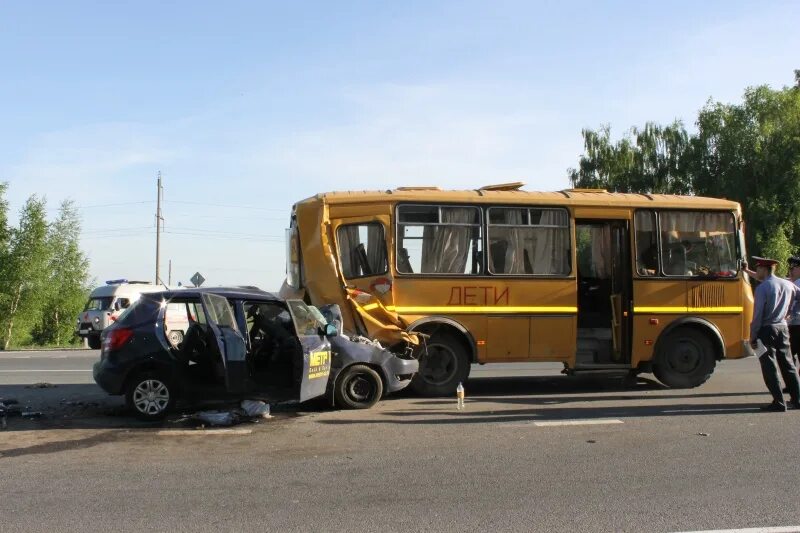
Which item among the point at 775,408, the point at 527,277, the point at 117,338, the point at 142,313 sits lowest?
the point at 775,408

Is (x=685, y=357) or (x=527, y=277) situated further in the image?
(x=685, y=357)

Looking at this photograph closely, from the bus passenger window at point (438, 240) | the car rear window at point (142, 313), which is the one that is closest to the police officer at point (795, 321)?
the bus passenger window at point (438, 240)

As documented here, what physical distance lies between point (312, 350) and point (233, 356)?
0.91m

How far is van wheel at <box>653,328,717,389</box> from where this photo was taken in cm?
1120

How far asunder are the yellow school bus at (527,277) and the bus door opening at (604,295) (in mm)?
21

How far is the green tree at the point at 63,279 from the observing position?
3347 centimetres

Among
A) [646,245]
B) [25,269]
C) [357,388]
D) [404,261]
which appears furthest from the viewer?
[25,269]

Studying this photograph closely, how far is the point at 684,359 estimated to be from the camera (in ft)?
37.0

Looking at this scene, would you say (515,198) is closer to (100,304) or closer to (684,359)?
(684,359)

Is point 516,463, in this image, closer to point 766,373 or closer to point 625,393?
point 766,373

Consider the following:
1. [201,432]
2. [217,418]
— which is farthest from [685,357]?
[201,432]

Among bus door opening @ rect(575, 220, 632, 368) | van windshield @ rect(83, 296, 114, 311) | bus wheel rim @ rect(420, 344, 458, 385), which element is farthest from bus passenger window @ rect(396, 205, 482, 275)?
van windshield @ rect(83, 296, 114, 311)

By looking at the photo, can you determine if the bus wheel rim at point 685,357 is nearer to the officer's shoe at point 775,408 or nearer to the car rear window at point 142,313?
the officer's shoe at point 775,408

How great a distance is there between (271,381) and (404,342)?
7.04ft
